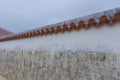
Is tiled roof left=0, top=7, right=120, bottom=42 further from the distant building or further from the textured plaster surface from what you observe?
the textured plaster surface

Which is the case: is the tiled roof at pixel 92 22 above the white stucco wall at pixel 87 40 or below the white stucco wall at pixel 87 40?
above

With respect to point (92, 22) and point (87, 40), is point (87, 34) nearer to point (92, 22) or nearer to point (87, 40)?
point (87, 40)

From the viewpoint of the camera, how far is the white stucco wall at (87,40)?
3865 millimetres

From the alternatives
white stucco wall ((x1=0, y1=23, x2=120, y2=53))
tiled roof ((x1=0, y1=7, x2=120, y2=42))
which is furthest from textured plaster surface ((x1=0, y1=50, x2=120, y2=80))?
tiled roof ((x1=0, y1=7, x2=120, y2=42))

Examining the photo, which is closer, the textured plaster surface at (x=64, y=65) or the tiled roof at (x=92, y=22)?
the tiled roof at (x=92, y=22)

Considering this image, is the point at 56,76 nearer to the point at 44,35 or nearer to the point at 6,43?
the point at 44,35

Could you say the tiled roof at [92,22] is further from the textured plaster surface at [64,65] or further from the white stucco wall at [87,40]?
the textured plaster surface at [64,65]

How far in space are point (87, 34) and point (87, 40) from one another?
0.38 ft

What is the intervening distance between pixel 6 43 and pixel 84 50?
26.3ft

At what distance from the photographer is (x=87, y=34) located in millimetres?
4617

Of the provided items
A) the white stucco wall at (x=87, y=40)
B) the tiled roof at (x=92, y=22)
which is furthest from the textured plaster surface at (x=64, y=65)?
the tiled roof at (x=92, y=22)

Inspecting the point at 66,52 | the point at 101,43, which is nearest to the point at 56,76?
the point at 66,52

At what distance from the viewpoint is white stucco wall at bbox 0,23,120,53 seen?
3865 mm

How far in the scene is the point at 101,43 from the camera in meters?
4.21
